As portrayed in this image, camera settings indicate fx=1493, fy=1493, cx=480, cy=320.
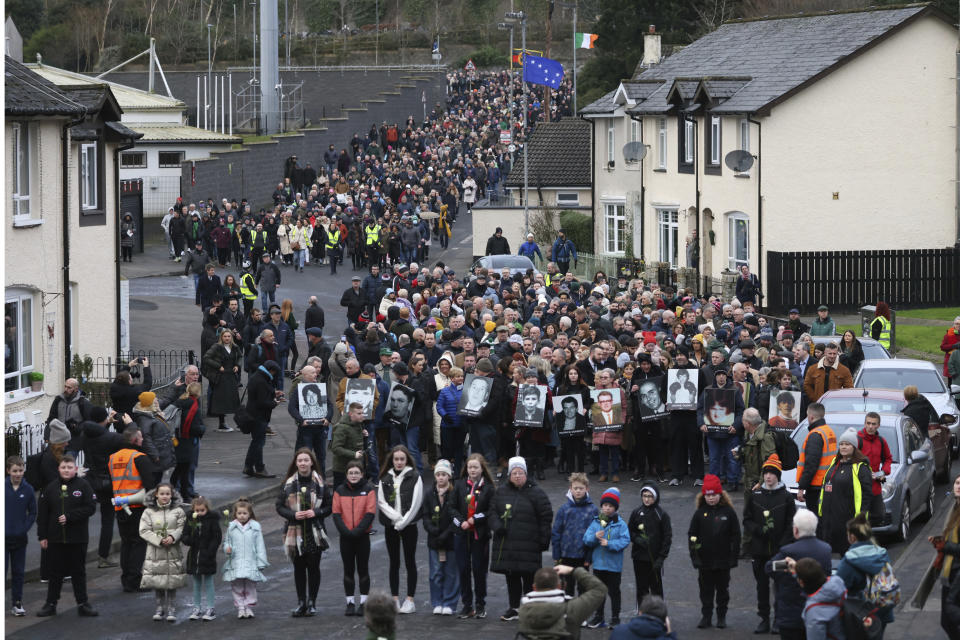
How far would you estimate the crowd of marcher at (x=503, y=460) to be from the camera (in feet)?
45.9

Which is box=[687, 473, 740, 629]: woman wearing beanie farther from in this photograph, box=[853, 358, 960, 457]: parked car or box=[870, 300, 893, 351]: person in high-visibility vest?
box=[870, 300, 893, 351]: person in high-visibility vest

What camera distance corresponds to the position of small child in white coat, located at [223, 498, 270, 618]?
14414 mm

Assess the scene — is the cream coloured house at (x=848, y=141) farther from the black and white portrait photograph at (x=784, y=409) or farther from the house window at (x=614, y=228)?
the black and white portrait photograph at (x=784, y=409)

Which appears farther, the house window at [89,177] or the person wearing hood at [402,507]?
the house window at [89,177]

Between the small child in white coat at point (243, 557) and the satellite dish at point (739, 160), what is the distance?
93.4 ft

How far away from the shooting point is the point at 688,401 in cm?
2048

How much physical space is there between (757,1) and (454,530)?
67.6m

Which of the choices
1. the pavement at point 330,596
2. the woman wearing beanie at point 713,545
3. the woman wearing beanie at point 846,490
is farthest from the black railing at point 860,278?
the woman wearing beanie at point 713,545

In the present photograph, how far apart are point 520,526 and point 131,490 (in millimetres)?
4490

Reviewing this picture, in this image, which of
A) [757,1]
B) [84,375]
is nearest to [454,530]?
[84,375]

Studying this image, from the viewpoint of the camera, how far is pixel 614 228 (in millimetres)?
52688

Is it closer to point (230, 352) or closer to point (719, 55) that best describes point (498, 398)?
point (230, 352)

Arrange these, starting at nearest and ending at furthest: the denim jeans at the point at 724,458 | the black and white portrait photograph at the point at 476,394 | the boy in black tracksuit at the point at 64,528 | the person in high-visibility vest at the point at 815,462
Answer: the boy in black tracksuit at the point at 64,528 → the person in high-visibility vest at the point at 815,462 → the denim jeans at the point at 724,458 → the black and white portrait photograph at the point at 476,394

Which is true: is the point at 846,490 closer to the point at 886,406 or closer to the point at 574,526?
the point at 574,526
